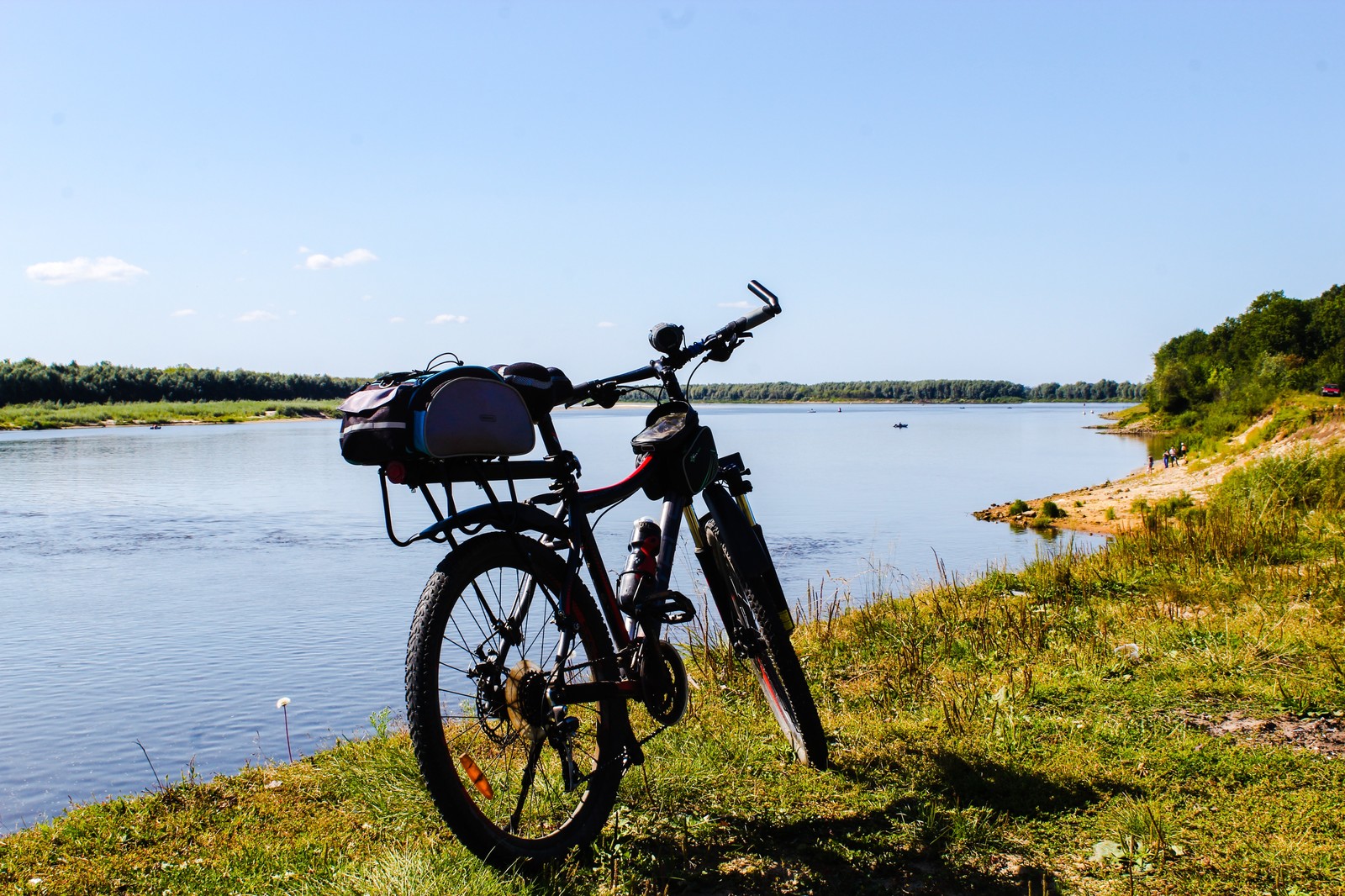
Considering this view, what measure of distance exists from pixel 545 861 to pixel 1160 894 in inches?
→ 70.8

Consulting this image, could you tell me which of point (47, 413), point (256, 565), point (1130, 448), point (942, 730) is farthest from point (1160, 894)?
point (47, 413)

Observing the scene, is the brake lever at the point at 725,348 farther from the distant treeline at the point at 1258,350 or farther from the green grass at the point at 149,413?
the green grass at the point at 149,413

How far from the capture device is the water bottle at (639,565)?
135 inches

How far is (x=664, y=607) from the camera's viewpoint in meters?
3.43

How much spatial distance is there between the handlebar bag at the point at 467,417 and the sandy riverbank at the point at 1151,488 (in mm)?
20439

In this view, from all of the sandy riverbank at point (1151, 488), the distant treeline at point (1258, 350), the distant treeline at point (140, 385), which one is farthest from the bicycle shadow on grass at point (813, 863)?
the distant treeline at point (140, 385)

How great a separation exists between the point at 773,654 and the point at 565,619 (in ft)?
3.76

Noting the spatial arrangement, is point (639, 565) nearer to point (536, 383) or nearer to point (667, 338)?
point (536, 383)

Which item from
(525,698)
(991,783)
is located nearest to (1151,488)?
(991,783)

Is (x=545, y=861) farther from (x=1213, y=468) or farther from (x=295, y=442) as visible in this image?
(x=295, y=442)

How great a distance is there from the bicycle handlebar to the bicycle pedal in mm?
782

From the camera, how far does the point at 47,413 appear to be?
3556 inches

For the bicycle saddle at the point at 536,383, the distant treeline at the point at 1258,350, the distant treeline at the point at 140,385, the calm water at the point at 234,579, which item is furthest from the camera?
the distant treeline at the point at 140,385

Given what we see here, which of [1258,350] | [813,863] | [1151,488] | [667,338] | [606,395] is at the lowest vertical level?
[1151,488]
